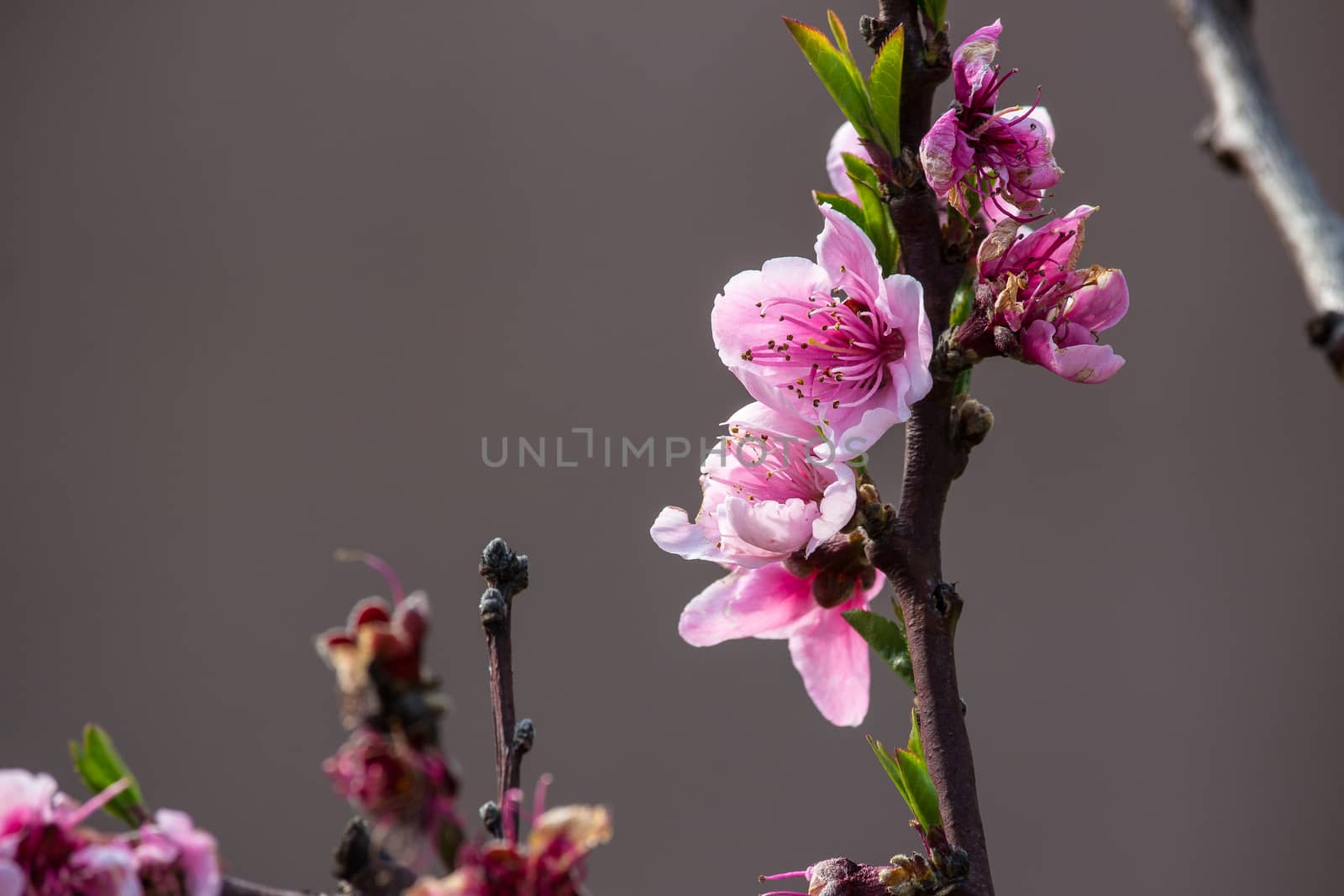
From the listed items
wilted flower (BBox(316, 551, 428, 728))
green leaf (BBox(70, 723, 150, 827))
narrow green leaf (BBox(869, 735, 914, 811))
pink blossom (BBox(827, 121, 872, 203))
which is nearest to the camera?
wilted flower (BBox(316, 551, 428, 728))

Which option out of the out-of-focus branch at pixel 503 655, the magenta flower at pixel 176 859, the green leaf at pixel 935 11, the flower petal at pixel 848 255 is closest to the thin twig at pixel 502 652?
the out-of-focus branch at pixel 503 655

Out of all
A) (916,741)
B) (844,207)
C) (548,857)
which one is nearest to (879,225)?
(844,207)

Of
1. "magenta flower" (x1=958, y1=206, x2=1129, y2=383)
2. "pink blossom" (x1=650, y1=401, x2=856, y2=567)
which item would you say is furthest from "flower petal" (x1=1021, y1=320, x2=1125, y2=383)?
"pink blossom" (x1=650, y1=401, x2=856, y2=567)

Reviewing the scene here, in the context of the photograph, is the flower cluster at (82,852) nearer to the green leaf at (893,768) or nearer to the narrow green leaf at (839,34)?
the green leaf at (893,768)

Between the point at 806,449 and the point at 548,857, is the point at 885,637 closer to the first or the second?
the point at 806,449

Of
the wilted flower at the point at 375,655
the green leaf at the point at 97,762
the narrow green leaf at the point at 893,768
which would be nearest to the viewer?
the wilted flower at the point at 375,655

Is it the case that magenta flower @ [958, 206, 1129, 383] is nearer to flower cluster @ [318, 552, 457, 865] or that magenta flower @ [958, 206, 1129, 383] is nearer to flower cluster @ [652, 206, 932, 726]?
flower cluster @ [652, 206, 932, 726]
